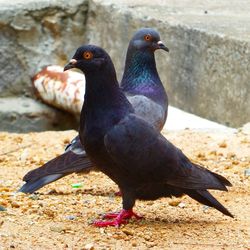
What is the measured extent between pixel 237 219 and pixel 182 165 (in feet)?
1.48

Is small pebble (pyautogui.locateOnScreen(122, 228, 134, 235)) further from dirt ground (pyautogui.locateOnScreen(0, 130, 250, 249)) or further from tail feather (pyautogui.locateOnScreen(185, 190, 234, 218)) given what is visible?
tail feather (pyautogui.locateOnScreen(185, 190, 234, 218))

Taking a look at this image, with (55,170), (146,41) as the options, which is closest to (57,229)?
(55,170)

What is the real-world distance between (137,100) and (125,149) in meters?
1.76

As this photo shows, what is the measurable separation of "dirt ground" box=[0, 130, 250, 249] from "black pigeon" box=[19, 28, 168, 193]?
141 millimetres

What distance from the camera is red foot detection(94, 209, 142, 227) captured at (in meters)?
4.75

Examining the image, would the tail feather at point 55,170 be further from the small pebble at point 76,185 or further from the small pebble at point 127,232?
the small pebble at point 127,232

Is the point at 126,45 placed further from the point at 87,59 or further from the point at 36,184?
the point at 87,59

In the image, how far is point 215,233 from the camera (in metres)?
4.66

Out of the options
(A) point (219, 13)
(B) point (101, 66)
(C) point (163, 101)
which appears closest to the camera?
(B) point (101, 66)

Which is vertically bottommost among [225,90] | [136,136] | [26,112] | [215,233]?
[26,112]

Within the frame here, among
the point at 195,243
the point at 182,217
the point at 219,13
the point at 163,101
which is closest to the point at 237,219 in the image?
the point at 182,217

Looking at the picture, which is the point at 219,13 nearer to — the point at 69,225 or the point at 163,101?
the point at 163,101

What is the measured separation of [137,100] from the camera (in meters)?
6.39

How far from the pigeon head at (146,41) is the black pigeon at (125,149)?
2035 millimetres
